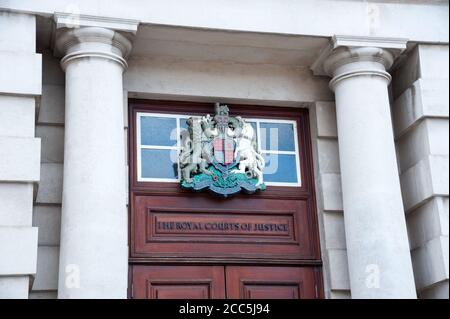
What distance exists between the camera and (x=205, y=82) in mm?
12445

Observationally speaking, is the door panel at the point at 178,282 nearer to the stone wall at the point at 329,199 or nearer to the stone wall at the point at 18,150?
the stone wall at the point at 329,199

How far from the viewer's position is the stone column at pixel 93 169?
10.2m

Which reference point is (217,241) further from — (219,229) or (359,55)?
(359,55)

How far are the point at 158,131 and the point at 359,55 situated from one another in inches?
114

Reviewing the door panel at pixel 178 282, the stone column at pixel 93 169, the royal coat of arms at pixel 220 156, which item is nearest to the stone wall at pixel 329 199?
the royal coat of arms at pixel 220 156

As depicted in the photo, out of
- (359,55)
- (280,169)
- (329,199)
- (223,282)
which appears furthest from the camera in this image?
(280,169)

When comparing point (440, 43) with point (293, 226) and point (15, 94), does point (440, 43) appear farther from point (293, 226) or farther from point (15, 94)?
point (15, 94)

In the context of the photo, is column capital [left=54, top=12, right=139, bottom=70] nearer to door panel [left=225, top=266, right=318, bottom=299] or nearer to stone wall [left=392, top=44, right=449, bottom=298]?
door panel [left=225, top=266, right=318, bottom=299]

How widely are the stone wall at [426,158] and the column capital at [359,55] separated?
1.45ft

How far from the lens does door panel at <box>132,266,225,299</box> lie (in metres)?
11.5

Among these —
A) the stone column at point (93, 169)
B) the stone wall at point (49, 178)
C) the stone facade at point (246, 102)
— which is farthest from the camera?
the stone wall at point (49, 178)

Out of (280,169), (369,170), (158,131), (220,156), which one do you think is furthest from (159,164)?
(369,170)

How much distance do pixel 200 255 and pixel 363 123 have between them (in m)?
2.73

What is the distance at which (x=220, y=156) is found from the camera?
12.1 metres
